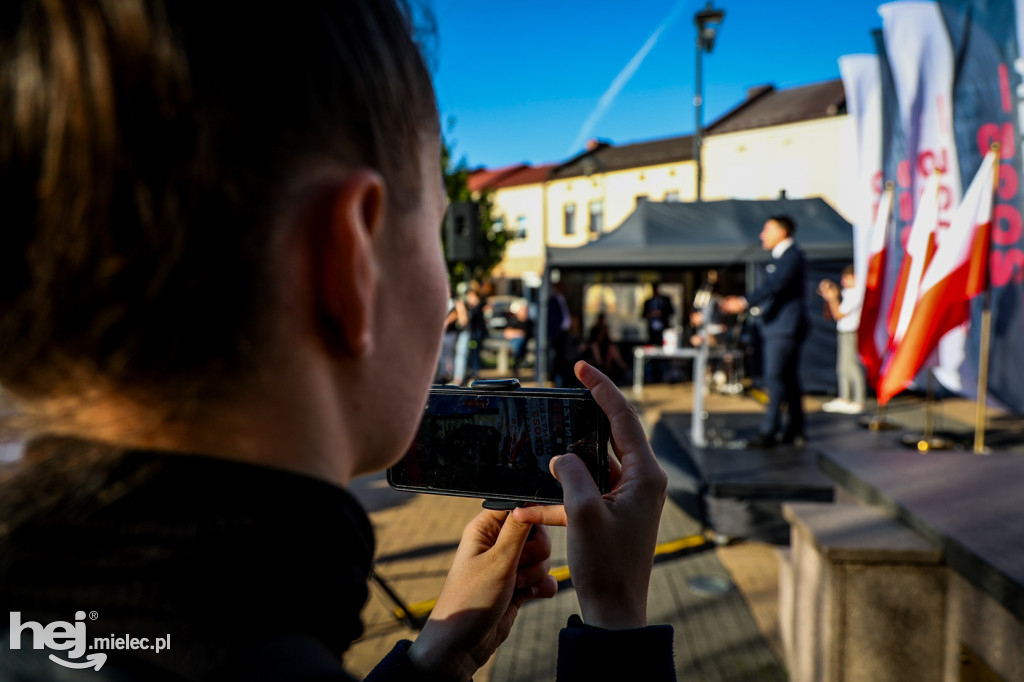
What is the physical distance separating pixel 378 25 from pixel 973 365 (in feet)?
17.9

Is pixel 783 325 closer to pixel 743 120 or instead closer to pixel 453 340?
pixel 453 340

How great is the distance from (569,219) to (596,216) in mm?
2299

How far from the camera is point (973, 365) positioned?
476 cm

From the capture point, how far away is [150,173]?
1.38 ft

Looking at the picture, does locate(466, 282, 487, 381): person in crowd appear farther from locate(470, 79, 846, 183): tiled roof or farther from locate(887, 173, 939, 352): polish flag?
locate(470, 79, 846, 183): tiled roof

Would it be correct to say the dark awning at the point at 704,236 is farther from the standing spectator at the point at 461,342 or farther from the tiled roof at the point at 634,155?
the tiled roof at the point at 634,155

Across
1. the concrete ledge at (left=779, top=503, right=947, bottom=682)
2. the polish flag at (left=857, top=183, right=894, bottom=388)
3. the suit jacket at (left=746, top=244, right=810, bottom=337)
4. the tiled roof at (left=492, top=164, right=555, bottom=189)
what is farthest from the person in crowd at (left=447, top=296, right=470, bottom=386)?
the tiled roof at (left=492, top=164, right=555, bottom=189)

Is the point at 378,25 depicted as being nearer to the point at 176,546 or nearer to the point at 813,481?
the point at 176,546

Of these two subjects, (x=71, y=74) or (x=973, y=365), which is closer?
(x=71, y=74)

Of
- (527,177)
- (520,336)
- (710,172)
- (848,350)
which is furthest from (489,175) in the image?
(848,350)

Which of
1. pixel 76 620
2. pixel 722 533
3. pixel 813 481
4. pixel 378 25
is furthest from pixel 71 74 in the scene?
pixel 813 481

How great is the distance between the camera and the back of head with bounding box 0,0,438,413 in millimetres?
409

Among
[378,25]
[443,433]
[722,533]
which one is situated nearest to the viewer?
[378,25]

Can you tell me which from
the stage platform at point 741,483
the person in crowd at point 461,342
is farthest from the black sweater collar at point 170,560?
the person in crowd at point 461,342
